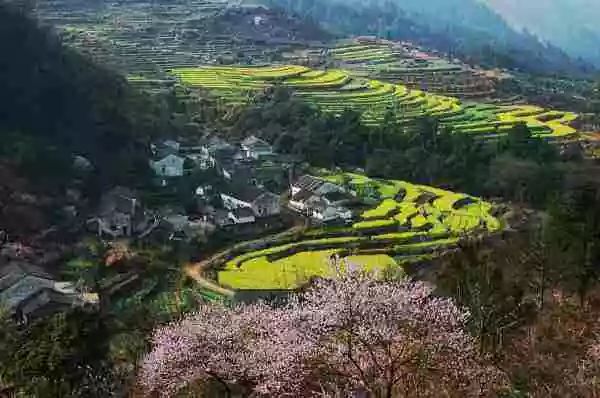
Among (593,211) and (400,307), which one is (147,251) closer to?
(593,211)

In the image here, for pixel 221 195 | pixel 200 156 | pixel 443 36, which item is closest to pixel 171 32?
pixel 200 156

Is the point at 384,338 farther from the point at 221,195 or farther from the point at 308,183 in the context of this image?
the point at 308,183

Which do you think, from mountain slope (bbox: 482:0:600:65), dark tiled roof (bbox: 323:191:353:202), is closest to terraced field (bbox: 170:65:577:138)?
dark tiled roof (bbox: 323:191:353:202)

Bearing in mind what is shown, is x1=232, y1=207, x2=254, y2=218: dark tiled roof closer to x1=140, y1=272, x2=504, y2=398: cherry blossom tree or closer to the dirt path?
the dirt path

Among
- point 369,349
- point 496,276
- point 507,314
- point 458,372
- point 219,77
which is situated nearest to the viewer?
point 369,349

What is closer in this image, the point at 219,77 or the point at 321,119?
the point at 321,119

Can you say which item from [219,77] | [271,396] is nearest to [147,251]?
[271,396]
